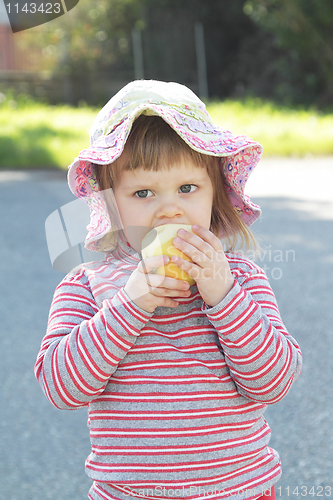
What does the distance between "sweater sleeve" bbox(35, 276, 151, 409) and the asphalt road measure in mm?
599

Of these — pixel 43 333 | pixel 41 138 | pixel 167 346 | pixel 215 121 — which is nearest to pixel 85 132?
pixel 41 138

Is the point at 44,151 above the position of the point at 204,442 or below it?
below

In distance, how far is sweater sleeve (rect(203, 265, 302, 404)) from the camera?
3.21 feet

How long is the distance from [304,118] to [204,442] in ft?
31.9

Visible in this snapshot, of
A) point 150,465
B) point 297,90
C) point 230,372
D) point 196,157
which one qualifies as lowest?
point 297,90

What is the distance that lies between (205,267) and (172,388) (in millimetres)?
226

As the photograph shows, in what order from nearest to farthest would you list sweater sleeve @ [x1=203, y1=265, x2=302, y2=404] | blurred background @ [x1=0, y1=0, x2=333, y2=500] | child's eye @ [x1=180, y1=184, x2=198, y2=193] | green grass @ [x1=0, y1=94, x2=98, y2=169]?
sweater sleeve @ [x1=203, y1=265, x2=302, y2=404]
child's eye @ [x1=180, y1=184, x2=198, y2=193]
blurred background @ [x1=0, y1=0, x2=333, y2=500]
green grass @ [x1=0, y1=94, x2=98, y2=169]

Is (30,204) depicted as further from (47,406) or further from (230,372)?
(230,372)

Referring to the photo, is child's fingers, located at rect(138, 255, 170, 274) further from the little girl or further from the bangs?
the bangs

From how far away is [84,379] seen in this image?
99cm

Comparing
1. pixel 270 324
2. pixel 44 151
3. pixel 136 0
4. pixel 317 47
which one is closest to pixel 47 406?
pixel 270 324

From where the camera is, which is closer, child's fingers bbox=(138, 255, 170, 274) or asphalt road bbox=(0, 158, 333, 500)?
child's fingers bbox=(138, 255, 170, 274)

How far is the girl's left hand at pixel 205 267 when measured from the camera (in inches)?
39.2

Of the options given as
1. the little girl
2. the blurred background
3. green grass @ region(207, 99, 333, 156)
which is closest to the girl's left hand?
the little girl
